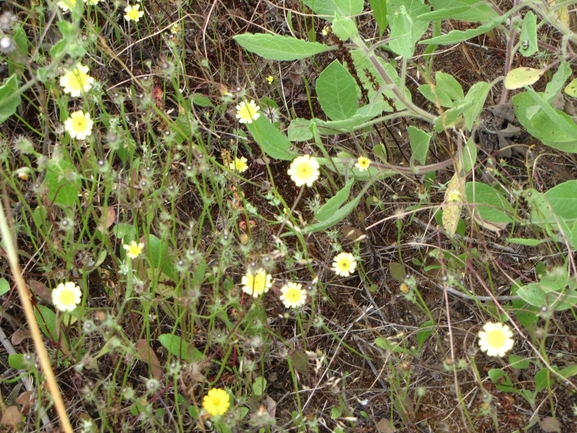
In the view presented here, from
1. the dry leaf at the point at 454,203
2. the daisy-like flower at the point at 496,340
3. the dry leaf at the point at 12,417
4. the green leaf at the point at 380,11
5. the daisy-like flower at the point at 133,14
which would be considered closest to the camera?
the daisy-like flower at the point at 496,340

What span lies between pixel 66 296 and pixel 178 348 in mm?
346

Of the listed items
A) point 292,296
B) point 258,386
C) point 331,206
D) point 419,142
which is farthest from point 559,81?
point 258,386

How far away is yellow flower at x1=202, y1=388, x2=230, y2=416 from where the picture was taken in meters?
1.60

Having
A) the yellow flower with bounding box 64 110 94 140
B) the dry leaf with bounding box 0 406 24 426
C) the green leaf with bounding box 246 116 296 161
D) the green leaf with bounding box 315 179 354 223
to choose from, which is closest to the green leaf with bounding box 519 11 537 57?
the green leaf with bounding box 315 179 354 223

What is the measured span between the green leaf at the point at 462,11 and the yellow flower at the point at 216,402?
116 cm

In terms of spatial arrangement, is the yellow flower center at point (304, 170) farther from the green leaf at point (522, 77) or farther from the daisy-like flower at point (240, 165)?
the green leaf at point (522, 77)

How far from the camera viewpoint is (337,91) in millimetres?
1922

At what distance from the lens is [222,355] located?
181 cm

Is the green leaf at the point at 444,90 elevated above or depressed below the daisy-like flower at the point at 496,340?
above

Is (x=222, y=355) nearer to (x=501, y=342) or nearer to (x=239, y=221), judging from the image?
(x=239, y=221)

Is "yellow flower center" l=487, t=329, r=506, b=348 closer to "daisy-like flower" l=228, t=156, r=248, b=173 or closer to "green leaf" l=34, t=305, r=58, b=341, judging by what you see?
"daisy-like flower" l=228, t=156, r=248, b=173

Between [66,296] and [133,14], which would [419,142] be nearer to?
[66,296]

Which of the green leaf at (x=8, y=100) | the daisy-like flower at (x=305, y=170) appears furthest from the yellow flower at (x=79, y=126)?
the daisy-like flower at (x=305, y=170)

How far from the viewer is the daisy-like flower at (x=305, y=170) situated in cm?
181
